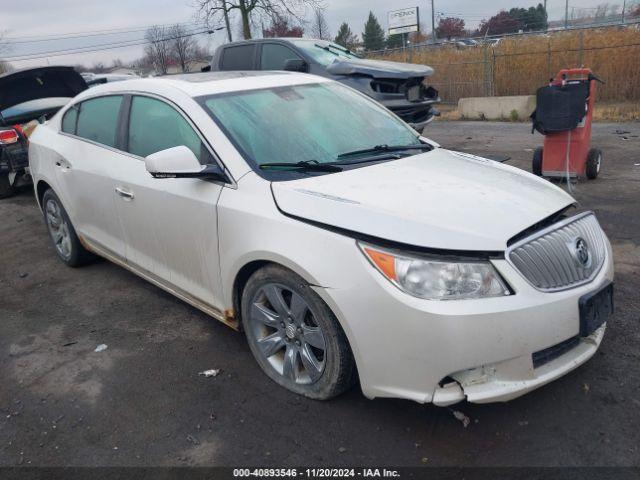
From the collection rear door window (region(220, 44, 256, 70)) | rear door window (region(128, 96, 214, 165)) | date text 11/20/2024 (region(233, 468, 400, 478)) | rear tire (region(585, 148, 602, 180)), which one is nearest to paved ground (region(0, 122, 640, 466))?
date text 11/20/2024 (region(233, 468, 400, 478))

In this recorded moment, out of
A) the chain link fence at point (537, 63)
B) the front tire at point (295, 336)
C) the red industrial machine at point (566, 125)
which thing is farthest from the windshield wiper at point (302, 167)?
the chain link fence at point (537, 63)

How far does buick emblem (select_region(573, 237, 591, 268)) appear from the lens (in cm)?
265

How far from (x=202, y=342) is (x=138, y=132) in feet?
5.01

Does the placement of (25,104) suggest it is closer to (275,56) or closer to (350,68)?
(275,56)

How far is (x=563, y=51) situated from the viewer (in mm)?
18547

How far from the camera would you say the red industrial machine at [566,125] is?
257 inches

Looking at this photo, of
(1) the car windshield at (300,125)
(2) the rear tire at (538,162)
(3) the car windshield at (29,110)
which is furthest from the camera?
(3) the car windshield at (29,110)

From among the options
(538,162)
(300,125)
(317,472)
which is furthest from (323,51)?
(317,472)

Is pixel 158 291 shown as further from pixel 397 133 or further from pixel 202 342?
pixel 397 133

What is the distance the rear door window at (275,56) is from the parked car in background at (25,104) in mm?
2960

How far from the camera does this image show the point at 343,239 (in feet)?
8.34

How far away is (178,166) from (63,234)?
2.67 meters

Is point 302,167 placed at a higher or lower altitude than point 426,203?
higher

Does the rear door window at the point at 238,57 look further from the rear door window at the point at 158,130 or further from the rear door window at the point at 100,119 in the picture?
the rear door window at the point at 158,130
